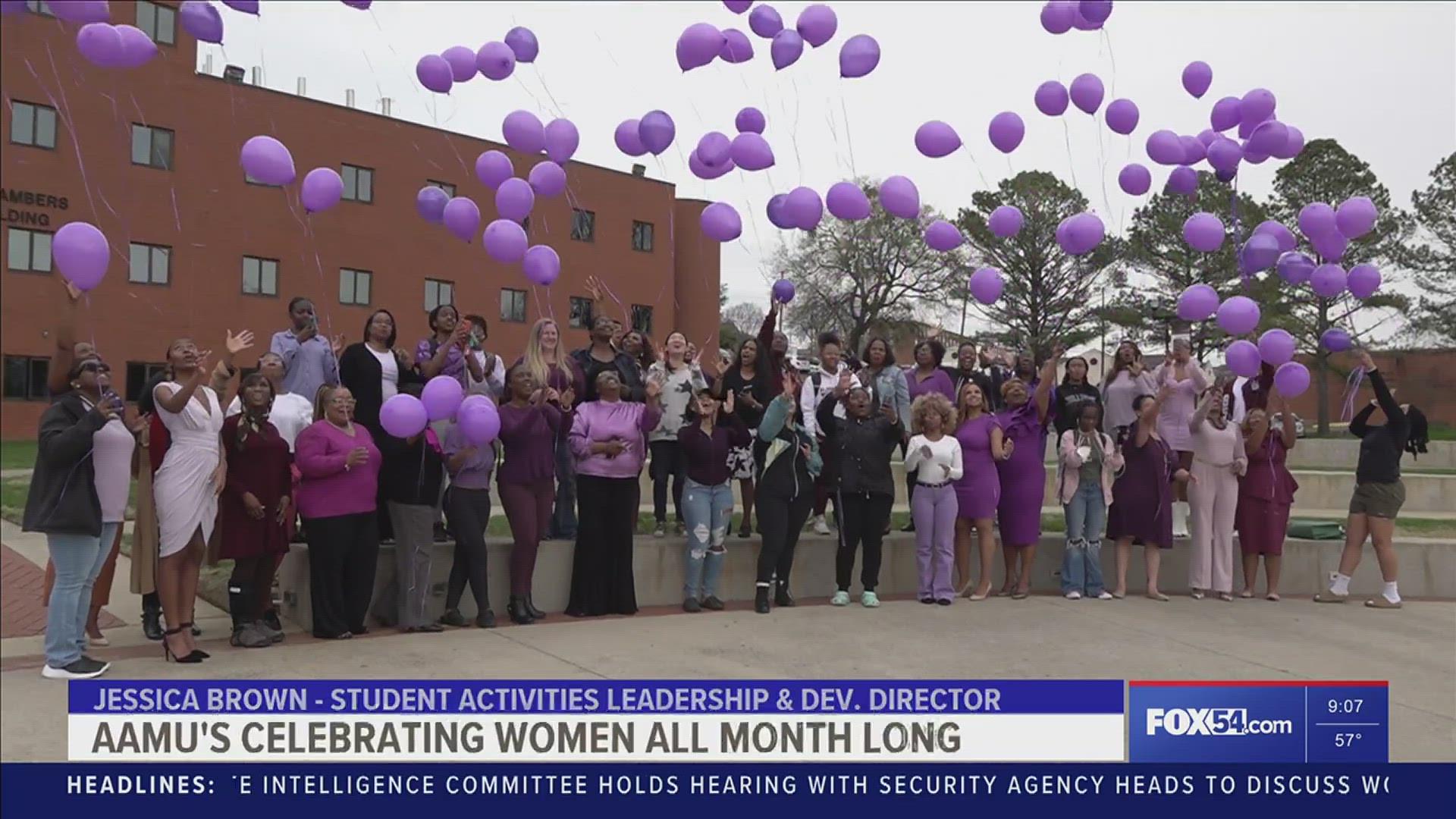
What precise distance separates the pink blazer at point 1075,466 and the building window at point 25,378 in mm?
21113

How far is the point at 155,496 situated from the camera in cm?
529

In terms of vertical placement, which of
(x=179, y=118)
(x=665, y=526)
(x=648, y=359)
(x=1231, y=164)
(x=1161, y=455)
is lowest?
(x=665, y=526)

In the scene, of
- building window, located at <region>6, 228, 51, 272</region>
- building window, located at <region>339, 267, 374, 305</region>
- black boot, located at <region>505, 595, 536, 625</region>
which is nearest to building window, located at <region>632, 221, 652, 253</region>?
building window, located at <region>339, 267, 374, 305</region>

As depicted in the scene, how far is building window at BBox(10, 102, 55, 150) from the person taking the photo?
2050cm

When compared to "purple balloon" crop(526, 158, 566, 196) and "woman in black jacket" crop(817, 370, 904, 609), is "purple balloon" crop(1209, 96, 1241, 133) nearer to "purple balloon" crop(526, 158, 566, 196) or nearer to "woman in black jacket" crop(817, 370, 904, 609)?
"woman in black jacket" crop(817, 370, 904, 609)

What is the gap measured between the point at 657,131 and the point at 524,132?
95 centimetres

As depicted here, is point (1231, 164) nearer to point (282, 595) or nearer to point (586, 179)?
point (282, 595)

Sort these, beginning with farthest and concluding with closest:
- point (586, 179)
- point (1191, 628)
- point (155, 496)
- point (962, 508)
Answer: point (586, 179) → point (962, 508) → point (1191, 628) → point (155, 496)

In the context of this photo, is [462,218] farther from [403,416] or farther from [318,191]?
[403,416]

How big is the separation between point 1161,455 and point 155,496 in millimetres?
6595

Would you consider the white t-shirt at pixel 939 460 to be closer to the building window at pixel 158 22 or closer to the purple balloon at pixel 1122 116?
the purple balloon at pixel 1122 116

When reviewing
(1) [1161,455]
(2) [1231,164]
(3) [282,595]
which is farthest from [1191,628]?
(3) [282,595]

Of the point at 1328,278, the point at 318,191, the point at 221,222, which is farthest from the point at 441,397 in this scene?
A: the point at 221,222

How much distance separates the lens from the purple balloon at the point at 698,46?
24.2 ft
